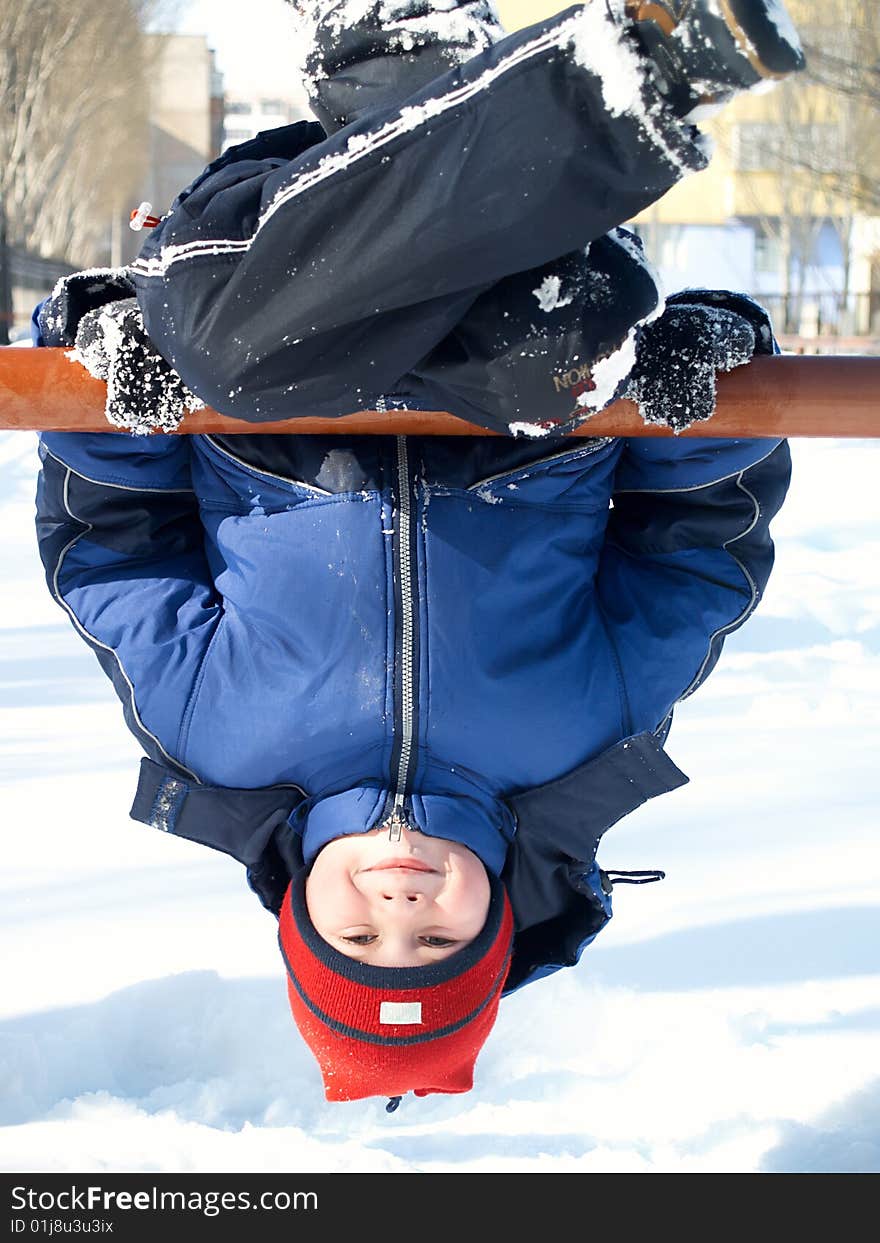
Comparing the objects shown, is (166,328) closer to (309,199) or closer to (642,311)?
(309,199)

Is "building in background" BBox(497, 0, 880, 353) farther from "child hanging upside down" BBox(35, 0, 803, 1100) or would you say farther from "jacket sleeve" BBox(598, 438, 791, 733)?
"jacket sleeve" BBox(598, 438, 791, 733)

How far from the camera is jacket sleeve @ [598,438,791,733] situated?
1594 mm

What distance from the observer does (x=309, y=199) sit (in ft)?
3.55

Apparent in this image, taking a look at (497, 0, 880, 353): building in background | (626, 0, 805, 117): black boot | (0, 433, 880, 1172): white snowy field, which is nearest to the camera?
(626, 0, 805, 117): black boot

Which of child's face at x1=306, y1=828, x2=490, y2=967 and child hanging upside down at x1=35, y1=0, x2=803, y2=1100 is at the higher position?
child hanging upside down at x1=35, y1=0, x2=803, y2=1100

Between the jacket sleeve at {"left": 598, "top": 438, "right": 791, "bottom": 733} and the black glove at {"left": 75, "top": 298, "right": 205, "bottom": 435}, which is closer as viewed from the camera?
the black glove at {"left": 75, "top": 298, "right": 205, "bottom": 435}

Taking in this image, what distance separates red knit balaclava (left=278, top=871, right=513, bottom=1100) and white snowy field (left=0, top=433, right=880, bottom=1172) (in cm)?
59

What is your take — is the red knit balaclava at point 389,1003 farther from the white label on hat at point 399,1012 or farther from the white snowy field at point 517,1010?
the white snowy field at point 517,1010

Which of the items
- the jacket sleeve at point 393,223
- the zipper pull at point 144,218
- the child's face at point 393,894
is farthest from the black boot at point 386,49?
the child's face at point 393,894

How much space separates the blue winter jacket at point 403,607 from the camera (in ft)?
4.91

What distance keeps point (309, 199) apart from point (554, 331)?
244mm

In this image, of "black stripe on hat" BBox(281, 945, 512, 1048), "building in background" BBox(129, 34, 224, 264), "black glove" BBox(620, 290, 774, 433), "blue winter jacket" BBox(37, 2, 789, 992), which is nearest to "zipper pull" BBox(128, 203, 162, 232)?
"blue winter jacket" BBox(37, 2, 789, 992)

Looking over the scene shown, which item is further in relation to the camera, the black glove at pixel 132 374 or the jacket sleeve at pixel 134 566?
the jacket sleeve at pixel 134 566

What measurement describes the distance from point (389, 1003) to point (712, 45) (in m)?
1.08
